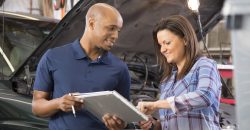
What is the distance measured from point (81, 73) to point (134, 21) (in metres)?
1.74

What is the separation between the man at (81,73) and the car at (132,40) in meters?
0.78

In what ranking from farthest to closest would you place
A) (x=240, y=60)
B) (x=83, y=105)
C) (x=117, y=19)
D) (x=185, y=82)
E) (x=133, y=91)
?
(x=133, y=91), (x=117, y=19), (x=83, y=105), (x=185, y=82), (x=240, y=60)

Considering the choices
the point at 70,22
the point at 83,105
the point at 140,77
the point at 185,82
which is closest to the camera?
the point at 185,82

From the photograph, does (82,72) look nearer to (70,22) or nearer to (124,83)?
(124,83)

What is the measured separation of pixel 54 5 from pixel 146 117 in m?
7.23

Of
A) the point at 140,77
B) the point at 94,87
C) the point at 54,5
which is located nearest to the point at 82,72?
the point at 94,87

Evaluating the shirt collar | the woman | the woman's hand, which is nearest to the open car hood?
the shirt collar

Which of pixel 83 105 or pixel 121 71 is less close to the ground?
pixel 121 71

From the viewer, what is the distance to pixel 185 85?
2.17 meters

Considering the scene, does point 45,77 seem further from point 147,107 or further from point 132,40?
point 132,40

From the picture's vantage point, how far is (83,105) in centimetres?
238

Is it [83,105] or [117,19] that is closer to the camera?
[83,105]

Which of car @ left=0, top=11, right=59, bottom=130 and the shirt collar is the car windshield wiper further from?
the shirt collar

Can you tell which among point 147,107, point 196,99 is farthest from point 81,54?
point 196,99
